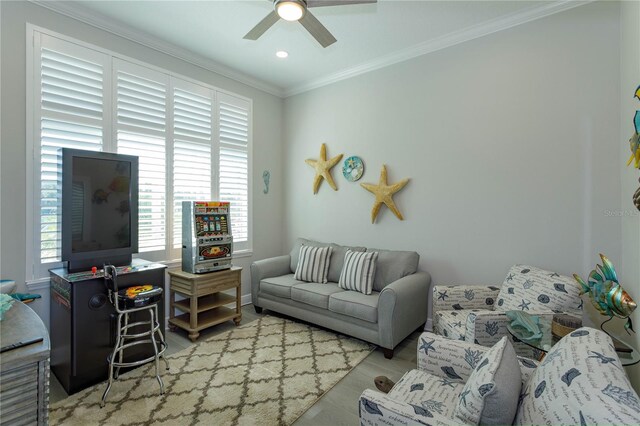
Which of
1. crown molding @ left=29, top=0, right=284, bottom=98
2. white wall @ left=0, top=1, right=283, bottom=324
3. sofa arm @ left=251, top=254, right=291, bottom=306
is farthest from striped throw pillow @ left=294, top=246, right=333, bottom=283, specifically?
crown molding @ left=29, top=0, right=284, bottom=98

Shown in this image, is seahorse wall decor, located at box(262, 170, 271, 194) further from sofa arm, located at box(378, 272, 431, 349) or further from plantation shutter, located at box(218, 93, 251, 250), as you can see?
sofa arm, located at box(378, 272, 431, 349)

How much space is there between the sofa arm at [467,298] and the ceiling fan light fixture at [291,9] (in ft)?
8.29

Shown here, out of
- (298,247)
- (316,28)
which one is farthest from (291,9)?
(298,247)

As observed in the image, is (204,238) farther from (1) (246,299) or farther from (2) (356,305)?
(2) (356,305)

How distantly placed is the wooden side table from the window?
45cm

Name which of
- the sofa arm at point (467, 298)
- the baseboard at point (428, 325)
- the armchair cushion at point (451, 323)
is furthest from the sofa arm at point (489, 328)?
the baseboard at point (428, 325)

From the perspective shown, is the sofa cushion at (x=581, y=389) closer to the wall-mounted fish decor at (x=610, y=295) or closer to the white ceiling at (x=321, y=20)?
the wall-mounted fish decor at (x=610, y=295)

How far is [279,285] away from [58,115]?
267 cm

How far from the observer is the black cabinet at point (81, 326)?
2270mm

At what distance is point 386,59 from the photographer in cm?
374

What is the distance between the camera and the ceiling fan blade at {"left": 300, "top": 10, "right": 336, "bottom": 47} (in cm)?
217

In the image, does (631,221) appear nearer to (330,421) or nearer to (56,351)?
(330,421)

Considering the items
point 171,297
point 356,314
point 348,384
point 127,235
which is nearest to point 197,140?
point 127,235

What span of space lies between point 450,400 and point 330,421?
0.90 meters
